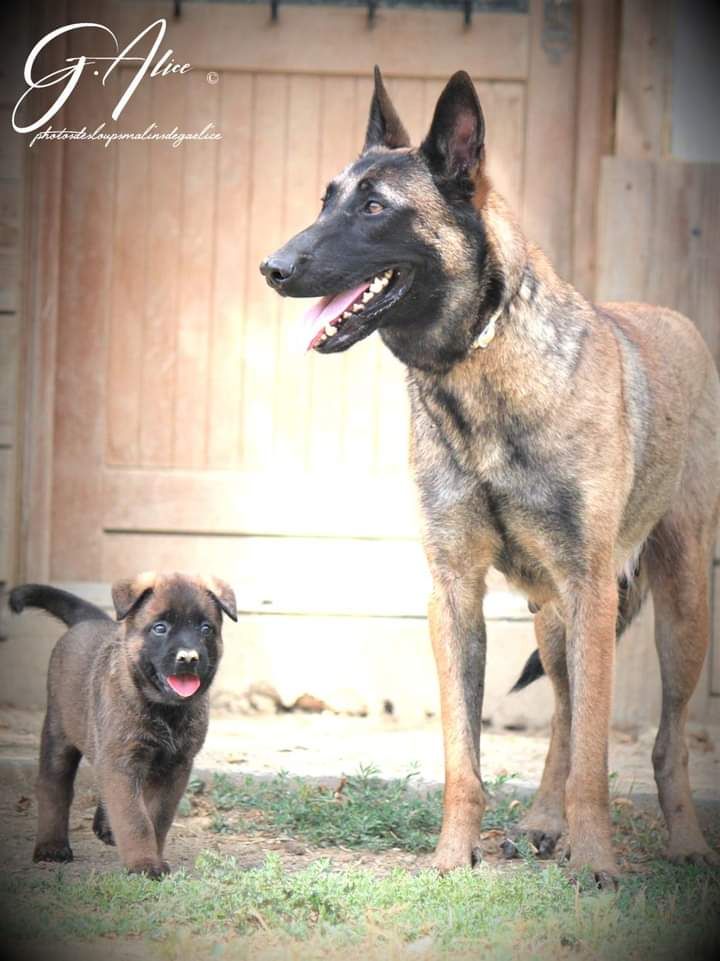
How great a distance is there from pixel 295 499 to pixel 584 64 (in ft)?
8.72

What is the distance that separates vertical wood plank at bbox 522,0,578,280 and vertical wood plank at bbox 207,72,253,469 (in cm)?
145

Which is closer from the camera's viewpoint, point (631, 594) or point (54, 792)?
point (54, 792)

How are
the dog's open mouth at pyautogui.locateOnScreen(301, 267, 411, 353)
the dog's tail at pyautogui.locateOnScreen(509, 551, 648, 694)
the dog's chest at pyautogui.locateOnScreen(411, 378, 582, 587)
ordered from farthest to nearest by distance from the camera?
the dog's tail at pyautogui.locateOnScreen(509, 551, 648, 694) < the dog's chest at pyautogui.locateOnScreen(411, 378, 582, 587) < the dog's open mouth at pyautogui.locateOnScreen(301, 267, 411, 353)

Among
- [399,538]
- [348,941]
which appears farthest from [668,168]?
[348,941]

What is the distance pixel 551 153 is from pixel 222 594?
3507 mm

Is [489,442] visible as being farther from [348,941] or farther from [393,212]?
[348,941]

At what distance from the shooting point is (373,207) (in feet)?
14.7

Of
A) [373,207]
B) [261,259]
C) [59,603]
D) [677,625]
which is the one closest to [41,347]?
[261,259]

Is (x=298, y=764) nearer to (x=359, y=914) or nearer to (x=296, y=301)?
(x=359, y=914)

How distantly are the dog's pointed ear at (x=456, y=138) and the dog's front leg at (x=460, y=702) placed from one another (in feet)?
4.47

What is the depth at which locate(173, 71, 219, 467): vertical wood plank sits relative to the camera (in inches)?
283

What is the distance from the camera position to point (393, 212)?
446cm

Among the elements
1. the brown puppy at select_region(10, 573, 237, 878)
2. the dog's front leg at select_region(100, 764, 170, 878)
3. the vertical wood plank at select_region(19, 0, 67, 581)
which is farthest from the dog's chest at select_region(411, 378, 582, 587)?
the vertical wood plank at select_region(19, 0, 67, 581)

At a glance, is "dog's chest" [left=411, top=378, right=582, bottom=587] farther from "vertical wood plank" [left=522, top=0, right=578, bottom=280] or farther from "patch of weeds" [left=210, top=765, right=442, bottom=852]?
"vertical wood plank" [left=522, top=0, right=578, bottom=280]
